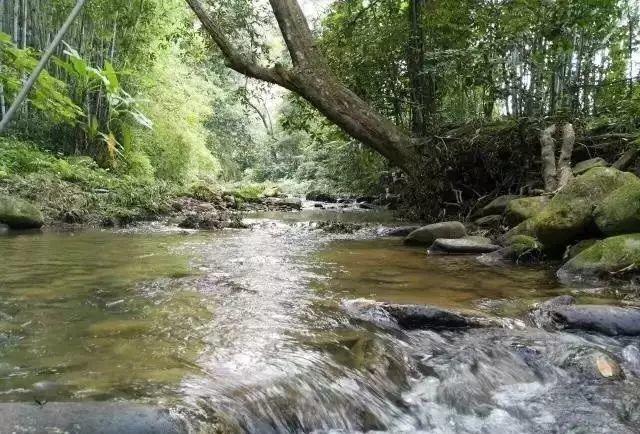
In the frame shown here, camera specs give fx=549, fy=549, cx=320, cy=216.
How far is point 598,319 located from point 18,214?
276 inches

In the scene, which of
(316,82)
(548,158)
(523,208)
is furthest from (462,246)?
(316,82)

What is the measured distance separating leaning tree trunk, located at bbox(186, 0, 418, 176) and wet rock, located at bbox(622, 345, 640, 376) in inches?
219

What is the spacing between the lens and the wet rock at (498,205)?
7.34m

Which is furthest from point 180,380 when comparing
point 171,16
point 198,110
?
point 198,110

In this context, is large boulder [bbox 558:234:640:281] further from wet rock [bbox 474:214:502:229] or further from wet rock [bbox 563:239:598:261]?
wet rock [bbox 474:214:502:229]

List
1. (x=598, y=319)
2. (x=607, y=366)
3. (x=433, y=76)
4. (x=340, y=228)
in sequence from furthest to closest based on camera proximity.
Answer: (x=433, y=76), (x=340, y=228), (x=598, y=319), (x=607, y=366)

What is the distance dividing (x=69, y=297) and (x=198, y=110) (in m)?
16.8

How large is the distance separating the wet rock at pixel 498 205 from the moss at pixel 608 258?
9.52ft

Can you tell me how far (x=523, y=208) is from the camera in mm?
5895

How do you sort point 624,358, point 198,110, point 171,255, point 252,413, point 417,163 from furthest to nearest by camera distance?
point 198,110 < point 417,163 < point 171,255 < point 624,358 < point 252,413

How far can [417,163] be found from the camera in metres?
8.20

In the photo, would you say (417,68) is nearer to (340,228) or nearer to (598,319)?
(340,228)

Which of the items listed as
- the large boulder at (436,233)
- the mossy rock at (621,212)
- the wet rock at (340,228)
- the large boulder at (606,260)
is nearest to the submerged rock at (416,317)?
the large boulder at (606,260)

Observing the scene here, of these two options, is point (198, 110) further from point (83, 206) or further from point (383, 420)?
point (383, 420)
